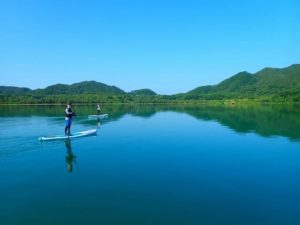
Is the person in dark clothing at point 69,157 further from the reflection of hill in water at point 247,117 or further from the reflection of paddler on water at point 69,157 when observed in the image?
the reflection of hill in water at point 247,117

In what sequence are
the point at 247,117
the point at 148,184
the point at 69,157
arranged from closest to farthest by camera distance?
the point at 148,184 < the point at 69,157 < the point at 247,117

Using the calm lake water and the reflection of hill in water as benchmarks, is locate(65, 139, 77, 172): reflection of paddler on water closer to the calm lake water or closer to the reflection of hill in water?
the calm lake water

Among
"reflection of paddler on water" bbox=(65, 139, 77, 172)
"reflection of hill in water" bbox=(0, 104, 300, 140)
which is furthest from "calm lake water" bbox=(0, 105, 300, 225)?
"reflection of hill in water" bbox=(0, 104, 300, 140)

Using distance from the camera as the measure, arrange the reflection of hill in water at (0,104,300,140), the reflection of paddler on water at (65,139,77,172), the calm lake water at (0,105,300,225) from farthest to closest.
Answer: the reflection of hill in water at (0,104,300,140) < the reflection of paddler on water at (65,139,77,172) < the calm lake water at (0,105,300,225)

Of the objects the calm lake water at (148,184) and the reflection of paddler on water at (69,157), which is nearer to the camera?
the calm lake water at (148,184)

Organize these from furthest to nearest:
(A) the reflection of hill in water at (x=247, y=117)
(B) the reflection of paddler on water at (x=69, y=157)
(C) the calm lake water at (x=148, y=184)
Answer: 1. (A) the reflection of hill in water at (x=247, y=117)
2. (B) the reflection of paddler on water at (x=69, y=157)
3. (C) the calm lake water at (x=148, y=184)

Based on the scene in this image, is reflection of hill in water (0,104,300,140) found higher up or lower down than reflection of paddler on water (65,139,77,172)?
lower down

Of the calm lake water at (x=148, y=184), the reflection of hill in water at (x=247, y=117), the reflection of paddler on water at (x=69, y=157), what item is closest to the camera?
the calm lake water at (x=148, y=184)

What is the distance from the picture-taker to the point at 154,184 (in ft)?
A: 41.7

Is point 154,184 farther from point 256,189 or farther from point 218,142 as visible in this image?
point 218,142

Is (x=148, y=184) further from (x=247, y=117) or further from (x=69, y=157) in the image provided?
(x=247, y=117)

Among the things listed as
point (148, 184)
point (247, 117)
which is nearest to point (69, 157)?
point (148, 184)

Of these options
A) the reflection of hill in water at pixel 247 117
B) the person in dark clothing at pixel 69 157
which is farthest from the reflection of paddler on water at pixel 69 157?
the reflection of hill in water at pixel 247 117

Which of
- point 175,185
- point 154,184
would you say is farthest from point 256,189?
point 154,184
